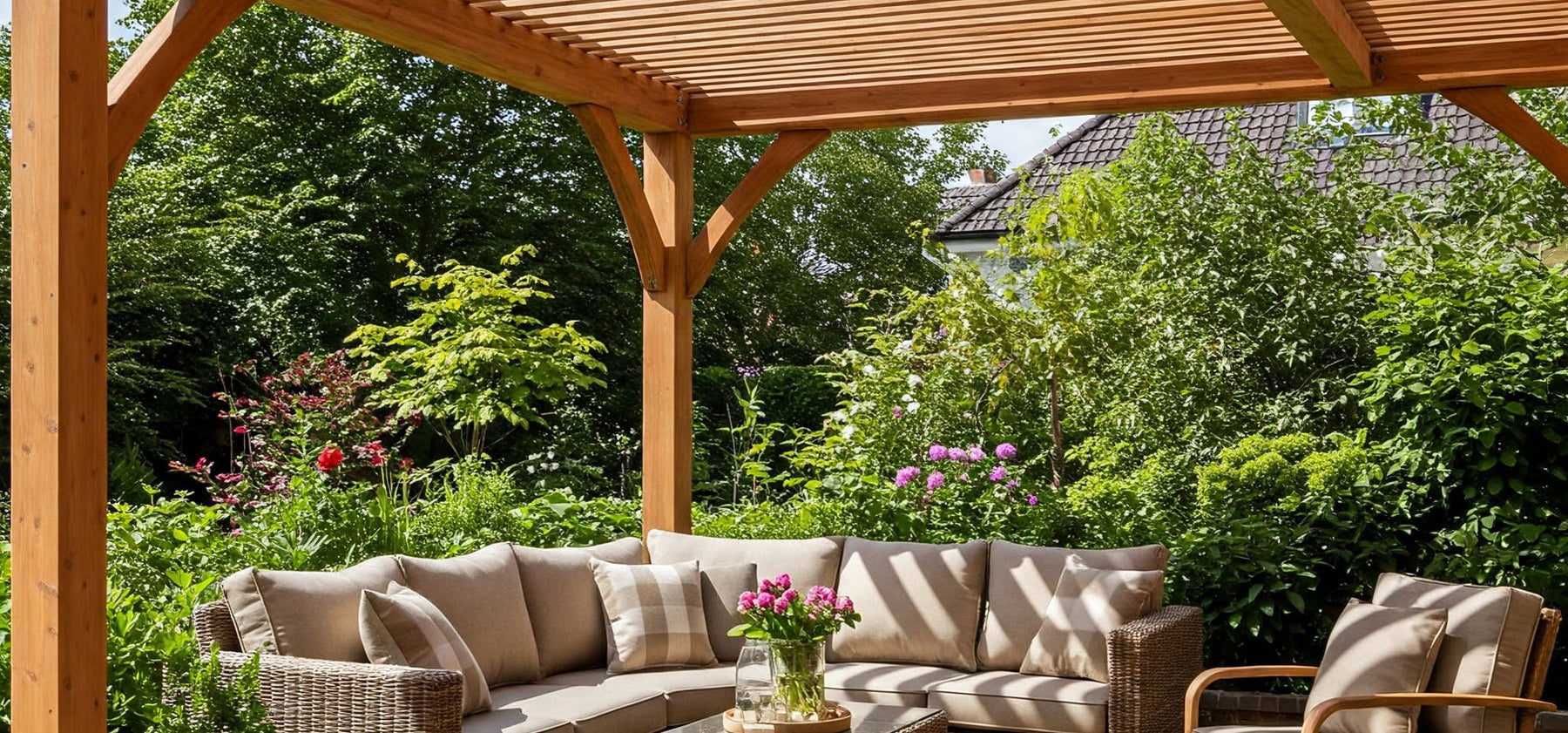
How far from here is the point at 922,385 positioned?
826 centimetres

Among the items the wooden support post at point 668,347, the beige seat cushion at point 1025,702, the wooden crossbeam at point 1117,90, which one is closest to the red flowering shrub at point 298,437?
the wooden support post at point 668,347

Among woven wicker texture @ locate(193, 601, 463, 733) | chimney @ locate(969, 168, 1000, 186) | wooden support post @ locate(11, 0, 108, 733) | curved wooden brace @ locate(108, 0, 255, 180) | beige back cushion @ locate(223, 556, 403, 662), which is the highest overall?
chimney @ locate(969, 168, 1000, 186)

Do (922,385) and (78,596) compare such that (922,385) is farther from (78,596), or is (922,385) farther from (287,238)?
(287,238)

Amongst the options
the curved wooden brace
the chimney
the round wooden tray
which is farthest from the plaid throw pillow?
the chimney

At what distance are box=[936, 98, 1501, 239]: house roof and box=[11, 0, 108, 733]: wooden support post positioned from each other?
6.95m

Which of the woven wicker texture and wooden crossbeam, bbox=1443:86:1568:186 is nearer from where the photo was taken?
the woven wicker texture

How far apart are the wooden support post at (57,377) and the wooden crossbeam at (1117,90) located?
3.42m

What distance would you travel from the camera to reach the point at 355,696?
Result: 4055mm

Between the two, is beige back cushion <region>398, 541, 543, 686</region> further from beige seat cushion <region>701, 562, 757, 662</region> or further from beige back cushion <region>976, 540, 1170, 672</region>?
beige back cushion <region>976, 540, 1170, 672</region>

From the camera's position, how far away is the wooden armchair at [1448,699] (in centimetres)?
390

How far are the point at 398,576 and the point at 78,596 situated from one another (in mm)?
1899

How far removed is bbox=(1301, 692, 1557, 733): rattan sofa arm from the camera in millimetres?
3867

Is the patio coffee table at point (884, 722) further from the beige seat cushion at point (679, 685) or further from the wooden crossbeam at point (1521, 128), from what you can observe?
the wooden crossbeam at point (1521, 128)

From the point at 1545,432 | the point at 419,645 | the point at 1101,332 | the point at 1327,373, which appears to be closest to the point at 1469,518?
the point at 1545,432
